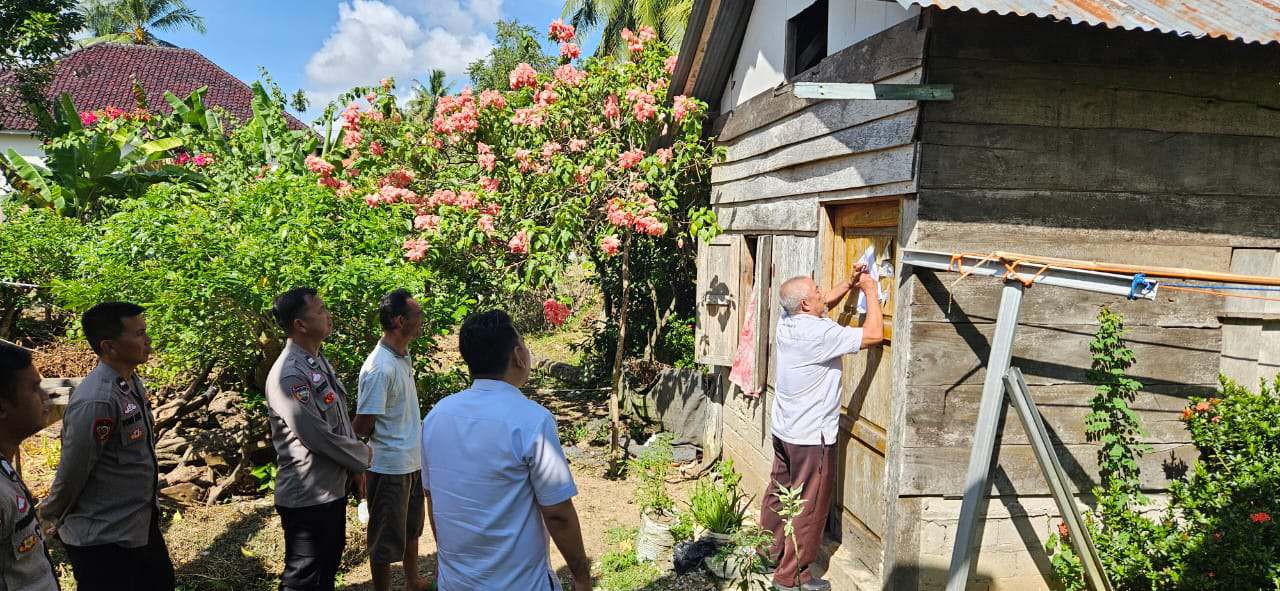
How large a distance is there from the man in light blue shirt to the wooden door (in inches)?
108

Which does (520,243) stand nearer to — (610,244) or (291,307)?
(610,244)

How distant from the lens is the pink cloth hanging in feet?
20.5

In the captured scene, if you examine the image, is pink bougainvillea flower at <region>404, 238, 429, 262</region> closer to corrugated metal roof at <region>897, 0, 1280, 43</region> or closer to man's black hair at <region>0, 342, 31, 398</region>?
man's black hair at <region>0, 342, 31, 398</region>

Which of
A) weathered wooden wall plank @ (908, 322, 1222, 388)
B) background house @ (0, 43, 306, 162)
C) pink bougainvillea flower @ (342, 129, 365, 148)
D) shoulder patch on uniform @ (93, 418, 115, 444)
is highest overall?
background house @ (0, 43, 306, 162)

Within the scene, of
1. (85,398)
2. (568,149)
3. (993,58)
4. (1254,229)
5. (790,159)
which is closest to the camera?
(85,398)

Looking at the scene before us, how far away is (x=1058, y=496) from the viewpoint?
11.7ft

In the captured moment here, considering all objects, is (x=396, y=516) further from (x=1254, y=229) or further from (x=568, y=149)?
(x=1254, y=229)

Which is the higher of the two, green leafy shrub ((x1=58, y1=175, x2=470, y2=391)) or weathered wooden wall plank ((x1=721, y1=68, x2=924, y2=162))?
weathered wooden wall plank ((x1=721, y1=68, x2=924, y2=162))

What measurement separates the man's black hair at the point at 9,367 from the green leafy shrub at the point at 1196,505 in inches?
183

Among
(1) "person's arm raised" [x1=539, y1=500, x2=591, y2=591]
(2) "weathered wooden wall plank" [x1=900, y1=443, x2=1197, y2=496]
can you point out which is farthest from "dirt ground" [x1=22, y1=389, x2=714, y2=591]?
(1) "person's arm raised" [x1=539, y1=500, x2=591, y2=591]

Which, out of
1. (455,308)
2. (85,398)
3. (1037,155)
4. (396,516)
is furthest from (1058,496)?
(455,308)

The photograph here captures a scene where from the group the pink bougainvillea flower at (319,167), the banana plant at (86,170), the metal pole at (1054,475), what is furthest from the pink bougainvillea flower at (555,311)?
the banana plant at (86,170)

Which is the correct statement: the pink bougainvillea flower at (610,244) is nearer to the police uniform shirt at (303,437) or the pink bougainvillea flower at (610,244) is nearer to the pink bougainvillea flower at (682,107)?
the pink bougainvillea flower at (682,107)

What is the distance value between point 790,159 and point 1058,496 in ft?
9.71
